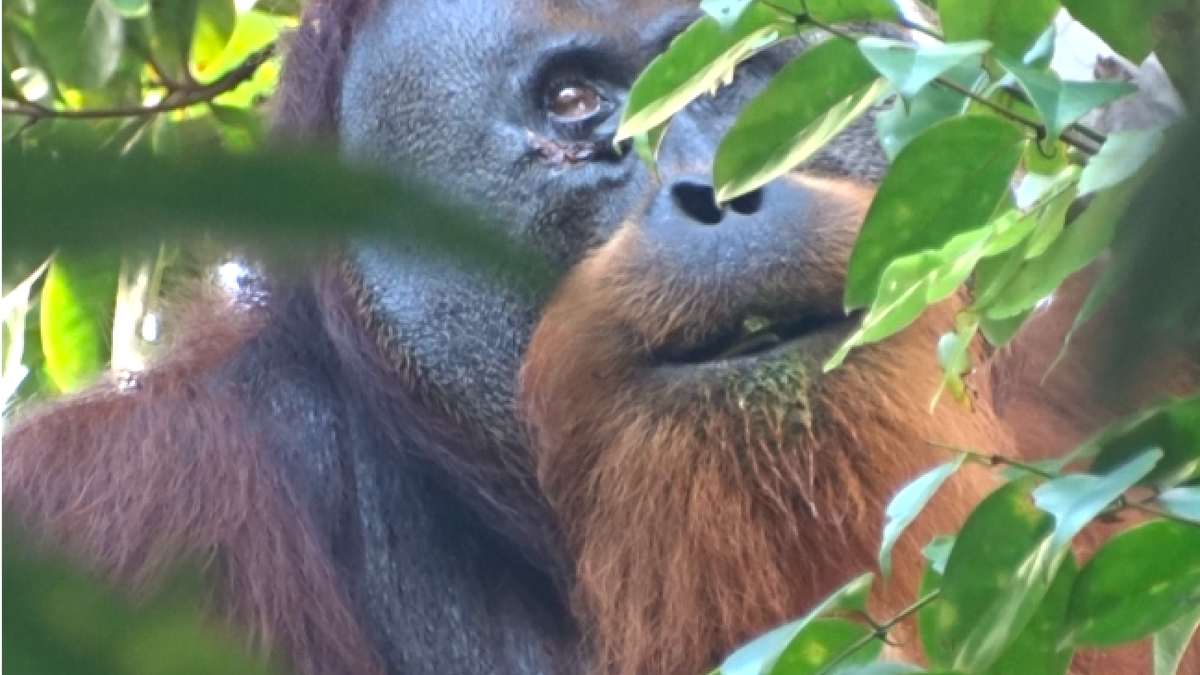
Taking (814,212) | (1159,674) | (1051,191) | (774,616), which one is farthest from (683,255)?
(1159,674)

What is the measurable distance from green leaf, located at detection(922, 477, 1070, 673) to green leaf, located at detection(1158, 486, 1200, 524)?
8 cm

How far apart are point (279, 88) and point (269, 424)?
1.67ft

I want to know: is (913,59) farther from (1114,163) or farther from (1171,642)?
(1171,642)

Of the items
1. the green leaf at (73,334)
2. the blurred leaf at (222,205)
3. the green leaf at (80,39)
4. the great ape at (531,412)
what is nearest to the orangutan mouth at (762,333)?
the great ape at (531,412)

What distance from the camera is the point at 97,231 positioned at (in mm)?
402

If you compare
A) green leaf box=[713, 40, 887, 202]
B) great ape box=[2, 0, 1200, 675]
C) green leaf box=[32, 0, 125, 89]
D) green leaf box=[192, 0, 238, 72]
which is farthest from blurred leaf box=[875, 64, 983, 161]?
green leaf box=[192, 0, 238, 72]

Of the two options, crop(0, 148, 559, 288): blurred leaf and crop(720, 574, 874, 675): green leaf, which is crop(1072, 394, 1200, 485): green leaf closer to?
crop(720, 574, 874, 675): green leaf

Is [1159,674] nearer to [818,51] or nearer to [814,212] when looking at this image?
[818,51]

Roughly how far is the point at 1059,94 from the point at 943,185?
0.51ft

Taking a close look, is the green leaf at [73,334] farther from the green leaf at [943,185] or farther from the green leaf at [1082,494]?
the green leaf at [1082,494]

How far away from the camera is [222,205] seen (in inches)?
16.0


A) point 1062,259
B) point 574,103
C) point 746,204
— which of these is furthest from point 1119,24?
point 574,103

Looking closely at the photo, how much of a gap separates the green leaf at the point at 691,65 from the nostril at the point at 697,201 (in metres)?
0.38

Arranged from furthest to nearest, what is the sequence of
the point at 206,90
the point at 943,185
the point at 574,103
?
the point at 206,90, the point at 574,103, the point at 943,185
